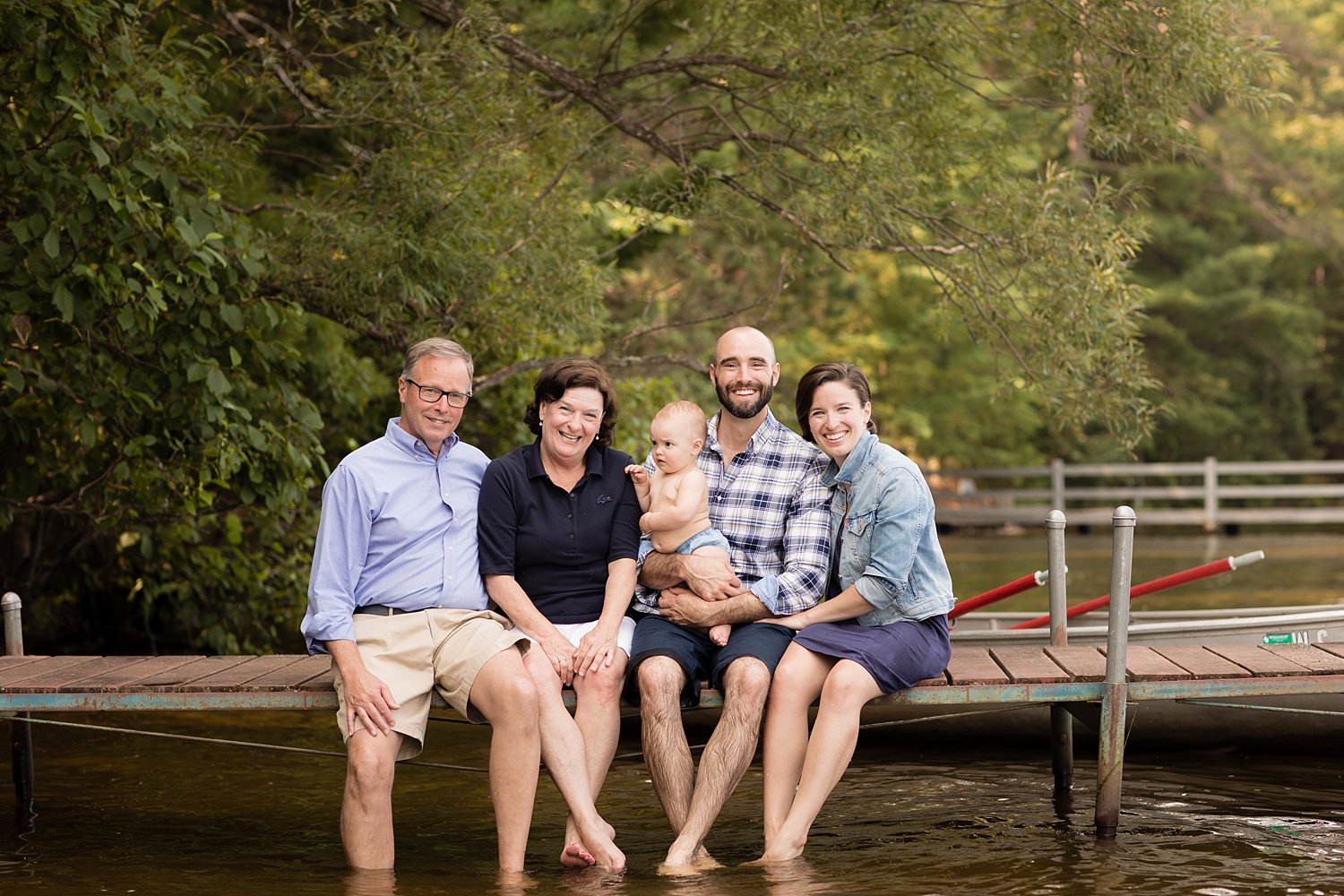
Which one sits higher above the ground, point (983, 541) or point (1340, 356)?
point (1340, 356)

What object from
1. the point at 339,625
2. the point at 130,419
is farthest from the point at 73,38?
the point at 339,625

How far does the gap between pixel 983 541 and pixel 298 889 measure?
17.5 m

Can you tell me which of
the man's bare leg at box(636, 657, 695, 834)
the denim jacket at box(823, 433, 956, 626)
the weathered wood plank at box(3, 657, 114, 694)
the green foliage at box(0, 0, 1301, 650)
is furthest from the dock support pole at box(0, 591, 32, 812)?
the denim jacket at box(823, 433, 956, 626)

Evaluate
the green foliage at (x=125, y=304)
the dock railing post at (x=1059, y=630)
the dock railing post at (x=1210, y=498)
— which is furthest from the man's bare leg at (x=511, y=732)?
the dock railing post at (x=1210, y=498)

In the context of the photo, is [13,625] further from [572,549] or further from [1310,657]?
[1310,657]

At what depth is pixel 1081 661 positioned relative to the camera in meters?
5.10

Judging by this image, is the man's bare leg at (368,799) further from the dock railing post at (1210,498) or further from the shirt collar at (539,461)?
the dock railing post at (1210,498)

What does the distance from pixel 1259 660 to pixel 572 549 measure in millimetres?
2213

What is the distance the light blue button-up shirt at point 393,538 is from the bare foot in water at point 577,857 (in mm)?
757

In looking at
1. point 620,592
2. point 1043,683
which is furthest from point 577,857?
point 1043,683

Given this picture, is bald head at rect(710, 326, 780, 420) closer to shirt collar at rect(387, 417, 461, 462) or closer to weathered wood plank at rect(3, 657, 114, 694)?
shirt collar at rect(387, 417, 461, 462)

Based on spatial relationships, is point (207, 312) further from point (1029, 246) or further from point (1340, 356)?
point (1340, 356)

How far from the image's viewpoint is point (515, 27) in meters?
9.61

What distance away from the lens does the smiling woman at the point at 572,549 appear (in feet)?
15.0
